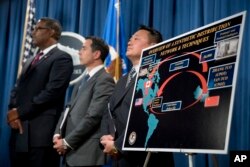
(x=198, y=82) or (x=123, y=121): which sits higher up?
(x=198, y=82)

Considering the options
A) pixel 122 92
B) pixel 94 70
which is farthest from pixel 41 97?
pixel 122 92

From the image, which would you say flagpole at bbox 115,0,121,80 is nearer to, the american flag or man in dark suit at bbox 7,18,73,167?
man in dark suit at bbox 7,18,73,167

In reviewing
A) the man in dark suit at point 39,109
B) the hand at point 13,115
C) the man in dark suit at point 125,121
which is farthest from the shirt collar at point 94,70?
the hand at point 13,115

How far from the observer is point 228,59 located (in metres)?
1.66

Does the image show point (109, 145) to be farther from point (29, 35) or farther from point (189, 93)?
point (29, 35)

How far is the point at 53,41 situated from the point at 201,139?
204 cm

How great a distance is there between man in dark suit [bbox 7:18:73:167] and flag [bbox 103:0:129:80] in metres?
0.53

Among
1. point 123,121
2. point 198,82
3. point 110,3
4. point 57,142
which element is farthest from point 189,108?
point 110,3

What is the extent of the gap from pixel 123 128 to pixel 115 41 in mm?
1475

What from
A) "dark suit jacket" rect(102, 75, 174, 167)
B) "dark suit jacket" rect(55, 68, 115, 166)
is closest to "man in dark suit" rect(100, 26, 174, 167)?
"dark suit jacket" rect(102, 75, 174, 167)

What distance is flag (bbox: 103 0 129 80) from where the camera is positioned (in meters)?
3.52

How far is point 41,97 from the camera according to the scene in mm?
2920

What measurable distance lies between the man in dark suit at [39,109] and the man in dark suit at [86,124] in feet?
0.56

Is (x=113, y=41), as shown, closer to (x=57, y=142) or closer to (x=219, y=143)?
(x=57, y=142)
